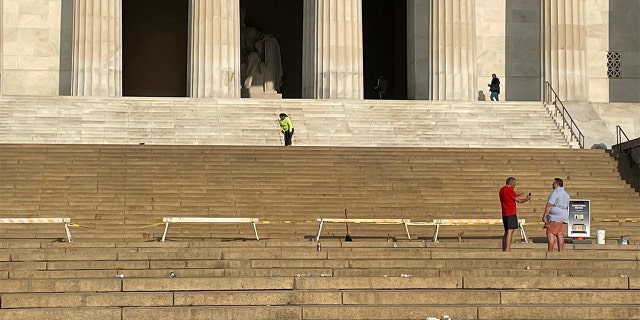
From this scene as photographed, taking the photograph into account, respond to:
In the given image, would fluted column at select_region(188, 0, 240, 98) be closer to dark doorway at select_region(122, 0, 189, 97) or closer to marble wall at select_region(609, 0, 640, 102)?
dark doorway at select_region(122, 0, 189, 97)

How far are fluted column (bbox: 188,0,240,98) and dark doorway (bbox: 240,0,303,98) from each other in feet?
42.0

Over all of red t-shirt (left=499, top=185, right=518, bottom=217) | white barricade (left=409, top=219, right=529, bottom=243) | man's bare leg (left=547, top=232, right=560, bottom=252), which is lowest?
man's bare leg (left=547, top=232, right=560, bottom=252)

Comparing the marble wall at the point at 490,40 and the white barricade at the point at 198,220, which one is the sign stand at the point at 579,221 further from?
the marble wall at the point at 490,40

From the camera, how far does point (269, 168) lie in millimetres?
34594

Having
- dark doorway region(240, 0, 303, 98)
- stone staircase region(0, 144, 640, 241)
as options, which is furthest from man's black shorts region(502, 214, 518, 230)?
dark doorway region(240, 0, 303, 98)

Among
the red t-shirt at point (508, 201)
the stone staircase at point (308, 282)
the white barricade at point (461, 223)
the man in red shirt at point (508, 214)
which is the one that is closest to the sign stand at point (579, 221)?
the white barricade at point (461, 223)

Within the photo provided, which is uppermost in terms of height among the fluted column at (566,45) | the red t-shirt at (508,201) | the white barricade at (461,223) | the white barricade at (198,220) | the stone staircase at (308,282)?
the fluted column at (566,45)

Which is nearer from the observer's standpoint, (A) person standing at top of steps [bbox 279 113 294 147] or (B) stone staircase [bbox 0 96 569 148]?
(A) person standing at top of steps [bbox 279 113 294 147]

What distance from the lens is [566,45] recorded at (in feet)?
161

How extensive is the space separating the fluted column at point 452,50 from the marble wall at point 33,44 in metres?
13.9

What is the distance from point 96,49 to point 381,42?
61.6ft

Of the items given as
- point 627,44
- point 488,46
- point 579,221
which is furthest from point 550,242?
point 627,44

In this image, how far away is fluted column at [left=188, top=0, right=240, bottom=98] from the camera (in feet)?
153

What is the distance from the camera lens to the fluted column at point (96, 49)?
152ft
